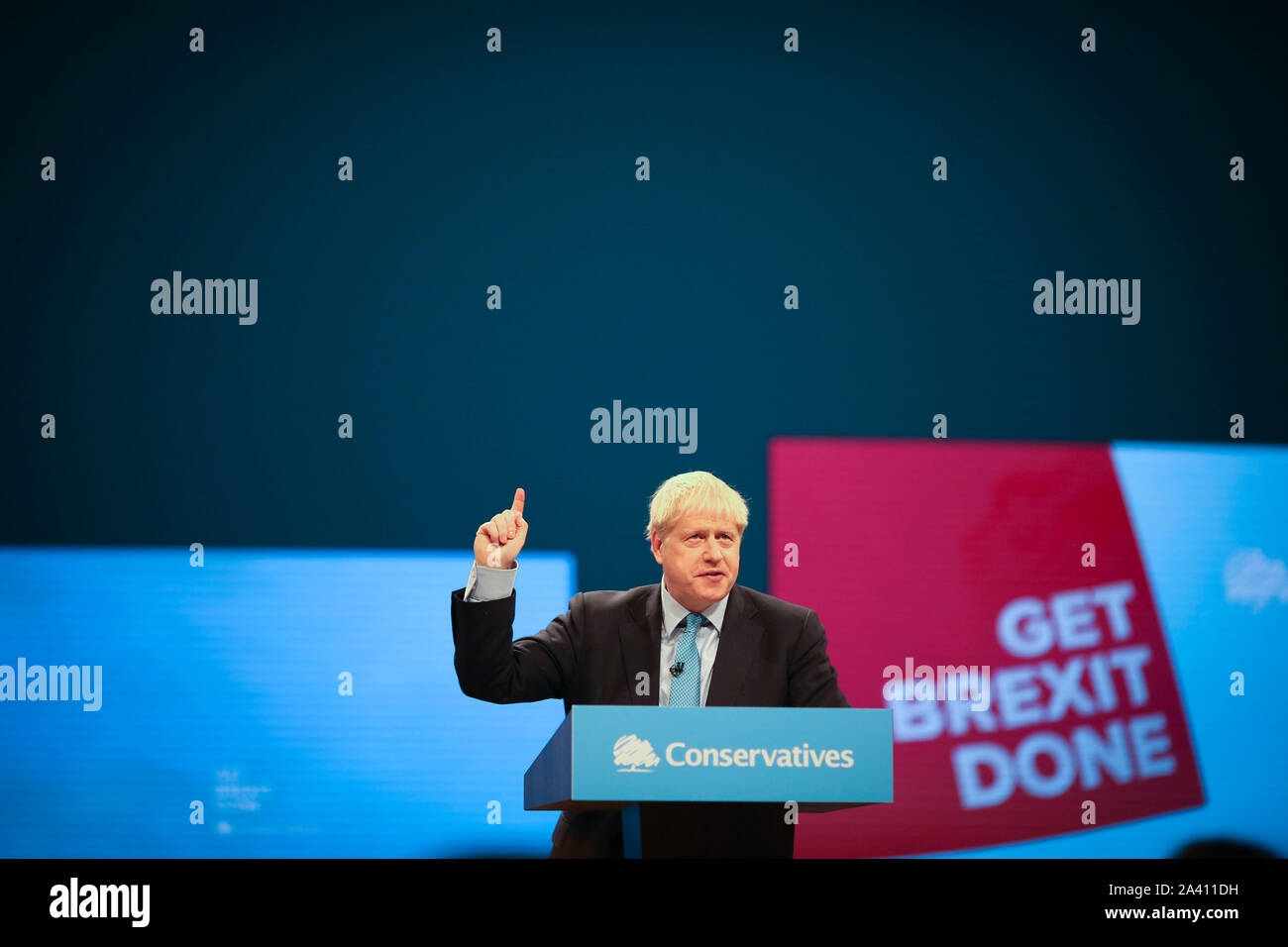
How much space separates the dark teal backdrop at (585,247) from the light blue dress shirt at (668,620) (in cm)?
200

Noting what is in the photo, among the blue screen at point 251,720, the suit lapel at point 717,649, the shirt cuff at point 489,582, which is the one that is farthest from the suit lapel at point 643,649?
the blue screen at point 251,720

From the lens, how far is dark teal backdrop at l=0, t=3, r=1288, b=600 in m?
5.00

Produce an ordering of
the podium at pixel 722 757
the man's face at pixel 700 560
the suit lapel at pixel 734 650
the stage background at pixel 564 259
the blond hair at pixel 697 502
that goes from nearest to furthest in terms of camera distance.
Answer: the podium at pixel 722 757 → the suit lapel at pixel 734 650 → the man's face at pixel 700 560 → the blond hair at pixel 697 502 → the stage background at pixel 564 259

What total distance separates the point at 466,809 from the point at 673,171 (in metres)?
2.63

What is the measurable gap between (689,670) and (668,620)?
0.18m

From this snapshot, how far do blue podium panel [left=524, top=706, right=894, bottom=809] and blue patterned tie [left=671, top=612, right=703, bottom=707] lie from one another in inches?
23.5

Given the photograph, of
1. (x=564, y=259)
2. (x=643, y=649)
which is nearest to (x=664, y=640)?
(x=643, y=649)

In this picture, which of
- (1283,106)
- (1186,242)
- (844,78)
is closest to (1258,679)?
(1186,242)

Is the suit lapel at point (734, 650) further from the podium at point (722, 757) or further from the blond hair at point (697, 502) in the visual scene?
the podium at point (722, 757)

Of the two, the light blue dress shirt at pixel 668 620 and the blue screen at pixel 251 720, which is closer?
the light blue dress shirt at pixel 668 620

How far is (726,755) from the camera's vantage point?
221 cm

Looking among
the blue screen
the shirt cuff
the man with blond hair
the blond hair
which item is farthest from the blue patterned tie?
the blue screen

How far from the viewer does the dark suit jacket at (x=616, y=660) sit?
2.85 meters

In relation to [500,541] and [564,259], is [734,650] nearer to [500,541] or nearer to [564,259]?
[500,541]
